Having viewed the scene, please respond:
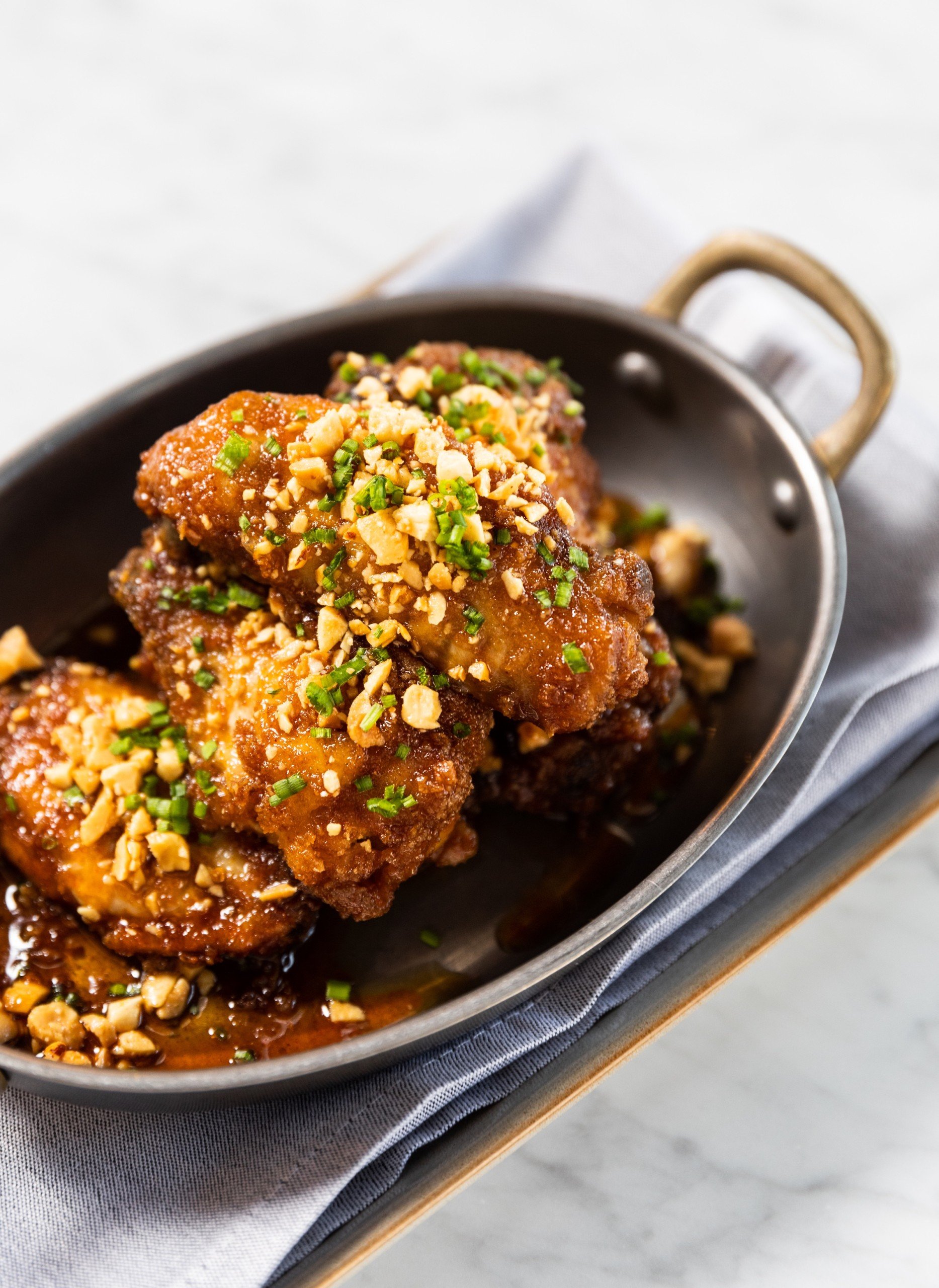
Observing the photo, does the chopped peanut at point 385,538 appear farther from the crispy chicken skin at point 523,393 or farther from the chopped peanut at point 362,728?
the crispy chicken skin at point 523,393

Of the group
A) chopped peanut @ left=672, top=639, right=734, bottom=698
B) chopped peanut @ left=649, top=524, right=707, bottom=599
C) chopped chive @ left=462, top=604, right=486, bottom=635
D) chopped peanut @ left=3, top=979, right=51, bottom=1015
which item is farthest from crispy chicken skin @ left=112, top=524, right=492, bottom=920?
chopped peanut @ left=649, top=524, right=707, bottom=599

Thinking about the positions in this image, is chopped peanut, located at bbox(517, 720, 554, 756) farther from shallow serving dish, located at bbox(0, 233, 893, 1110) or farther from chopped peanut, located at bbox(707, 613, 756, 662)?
chopped peanut, located at bbox(707, 613, 756, 662)

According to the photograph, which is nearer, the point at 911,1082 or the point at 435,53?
the point at 911,1082

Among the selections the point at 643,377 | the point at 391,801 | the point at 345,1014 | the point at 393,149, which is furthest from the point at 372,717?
the point at 393,149

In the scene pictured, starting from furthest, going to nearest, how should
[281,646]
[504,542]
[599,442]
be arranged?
1. [599,442]
2. [281,646]
3. [504,542]

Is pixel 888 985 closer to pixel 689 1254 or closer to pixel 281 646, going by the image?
pixel 689 1254

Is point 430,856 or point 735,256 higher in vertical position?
point 735,256

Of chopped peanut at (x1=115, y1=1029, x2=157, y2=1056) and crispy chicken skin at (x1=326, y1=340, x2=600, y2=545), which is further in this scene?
crispy chicken skin at (x1=326, y1=340, x2=600, y2=545)

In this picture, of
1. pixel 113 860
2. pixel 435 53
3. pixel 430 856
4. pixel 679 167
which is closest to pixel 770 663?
pixel 430 856
